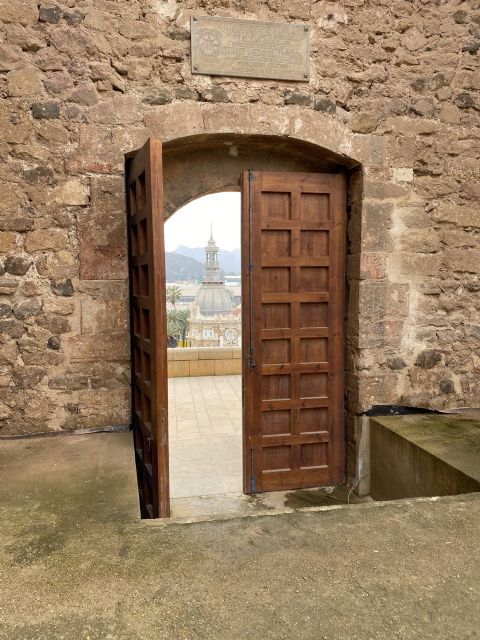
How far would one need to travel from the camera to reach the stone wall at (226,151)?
8.54 feet

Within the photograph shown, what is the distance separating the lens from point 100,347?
276cm

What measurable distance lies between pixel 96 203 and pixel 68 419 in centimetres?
124

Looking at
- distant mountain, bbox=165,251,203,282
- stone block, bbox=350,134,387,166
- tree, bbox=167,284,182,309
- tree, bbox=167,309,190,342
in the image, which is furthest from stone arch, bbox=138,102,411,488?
distant mountain, bbox=165,251,203,282

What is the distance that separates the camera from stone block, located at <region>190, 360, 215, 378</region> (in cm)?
734

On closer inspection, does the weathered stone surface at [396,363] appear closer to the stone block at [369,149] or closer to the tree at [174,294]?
the stone block at [369,149]

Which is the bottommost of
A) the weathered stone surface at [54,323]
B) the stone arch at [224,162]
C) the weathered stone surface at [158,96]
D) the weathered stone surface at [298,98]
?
the weathered stone surface at [54,323]

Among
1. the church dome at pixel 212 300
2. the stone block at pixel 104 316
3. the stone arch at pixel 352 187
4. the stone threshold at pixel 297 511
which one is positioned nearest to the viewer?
the stone threshold at pixel 297 511

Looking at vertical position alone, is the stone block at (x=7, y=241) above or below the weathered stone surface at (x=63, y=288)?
above

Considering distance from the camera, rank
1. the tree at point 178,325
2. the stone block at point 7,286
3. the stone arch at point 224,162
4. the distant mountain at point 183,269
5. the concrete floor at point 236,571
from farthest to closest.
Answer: the distant mountain at point 183,269
the tree at point 178,325
the stone arch at point 224,162
the stone block at point 7,286
the concrete floor at point 236,571

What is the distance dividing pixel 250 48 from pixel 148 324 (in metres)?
1.71

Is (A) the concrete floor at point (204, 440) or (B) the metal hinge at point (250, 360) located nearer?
(B) the metal hinge at point (250, 360)

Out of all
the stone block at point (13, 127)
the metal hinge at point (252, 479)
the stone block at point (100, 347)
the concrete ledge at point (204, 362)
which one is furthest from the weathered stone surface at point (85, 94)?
the concrete ledge at point (204, 362)

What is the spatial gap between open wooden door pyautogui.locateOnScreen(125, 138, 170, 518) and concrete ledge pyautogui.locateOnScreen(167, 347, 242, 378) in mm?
4428

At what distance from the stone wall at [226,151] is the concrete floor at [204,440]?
890 millimetres
